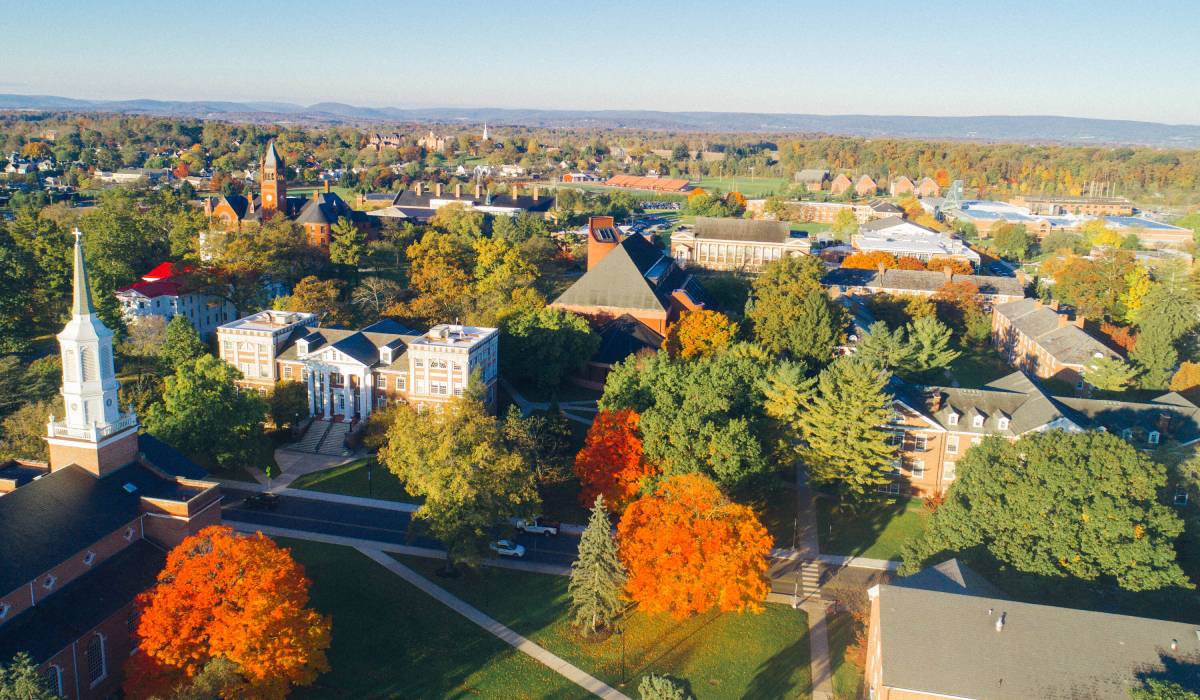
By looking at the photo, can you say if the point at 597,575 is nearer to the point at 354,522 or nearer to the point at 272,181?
the point at 354,522

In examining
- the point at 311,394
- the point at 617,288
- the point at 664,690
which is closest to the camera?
the point at 664,690

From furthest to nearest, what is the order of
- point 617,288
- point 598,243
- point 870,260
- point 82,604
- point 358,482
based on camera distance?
point 870,260 < point 598,243 < point 617,288 < point 358,482 < point 82,604

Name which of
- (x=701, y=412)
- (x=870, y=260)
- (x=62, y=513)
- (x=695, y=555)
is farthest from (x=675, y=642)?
(x=870, y=260)

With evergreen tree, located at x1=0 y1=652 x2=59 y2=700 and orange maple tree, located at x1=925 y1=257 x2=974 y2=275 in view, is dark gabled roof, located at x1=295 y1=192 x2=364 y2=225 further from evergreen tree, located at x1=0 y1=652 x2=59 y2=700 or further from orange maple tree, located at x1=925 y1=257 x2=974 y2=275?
evergreen tree, located at x1=0 y1=652 x2=59 y2=700

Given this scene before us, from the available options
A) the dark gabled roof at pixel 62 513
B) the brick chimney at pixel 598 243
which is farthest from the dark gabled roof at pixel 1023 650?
the brick chimney at pixel 598 243

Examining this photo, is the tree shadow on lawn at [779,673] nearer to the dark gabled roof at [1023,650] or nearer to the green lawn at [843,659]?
the green lawn at [843,659]

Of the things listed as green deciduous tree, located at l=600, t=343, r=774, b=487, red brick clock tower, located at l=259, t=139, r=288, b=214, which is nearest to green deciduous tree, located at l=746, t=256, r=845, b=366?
green deciduous tree, located at l=600, t=343, r=774, b=487

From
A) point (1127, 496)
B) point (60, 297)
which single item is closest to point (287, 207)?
point (60, 297)
